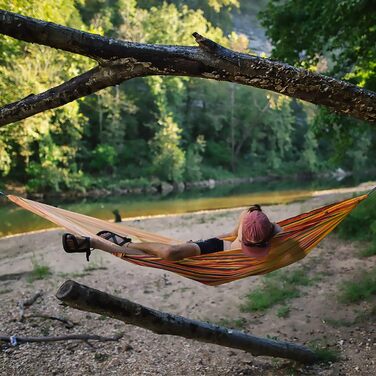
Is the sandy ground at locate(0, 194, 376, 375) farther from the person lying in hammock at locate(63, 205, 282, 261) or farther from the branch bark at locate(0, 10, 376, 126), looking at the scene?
the branch bark at locate(0, 10, 376, 126)

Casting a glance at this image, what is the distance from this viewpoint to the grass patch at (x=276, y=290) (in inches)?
159

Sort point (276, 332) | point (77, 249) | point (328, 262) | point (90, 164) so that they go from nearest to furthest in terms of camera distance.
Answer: point (77, 249), point (276, 332), point (328, 262), point (90, 164)

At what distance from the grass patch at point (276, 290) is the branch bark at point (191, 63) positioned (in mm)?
2575

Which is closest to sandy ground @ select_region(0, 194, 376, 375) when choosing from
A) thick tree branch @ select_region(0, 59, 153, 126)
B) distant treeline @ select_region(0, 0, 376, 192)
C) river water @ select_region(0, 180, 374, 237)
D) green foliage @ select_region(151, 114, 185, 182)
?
thick tree branch @ select_region(0, 59, 153, 126)

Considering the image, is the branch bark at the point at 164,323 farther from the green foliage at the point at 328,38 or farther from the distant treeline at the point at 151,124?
the distant treeline at the point at 151,124

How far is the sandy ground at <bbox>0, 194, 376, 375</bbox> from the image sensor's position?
9.74 ft

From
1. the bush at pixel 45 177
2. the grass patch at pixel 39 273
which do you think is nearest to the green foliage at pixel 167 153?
the bush at pixel 45 177

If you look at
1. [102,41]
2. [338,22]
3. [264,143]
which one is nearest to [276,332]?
[102,41]

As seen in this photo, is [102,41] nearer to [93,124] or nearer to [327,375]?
[327,375]

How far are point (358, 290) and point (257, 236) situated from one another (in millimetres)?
1759

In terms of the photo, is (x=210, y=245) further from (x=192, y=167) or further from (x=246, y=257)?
(x=192, y=167)

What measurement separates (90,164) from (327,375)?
66.8 feet

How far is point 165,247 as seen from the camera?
8.95 feet

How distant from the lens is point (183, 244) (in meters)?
2.81
